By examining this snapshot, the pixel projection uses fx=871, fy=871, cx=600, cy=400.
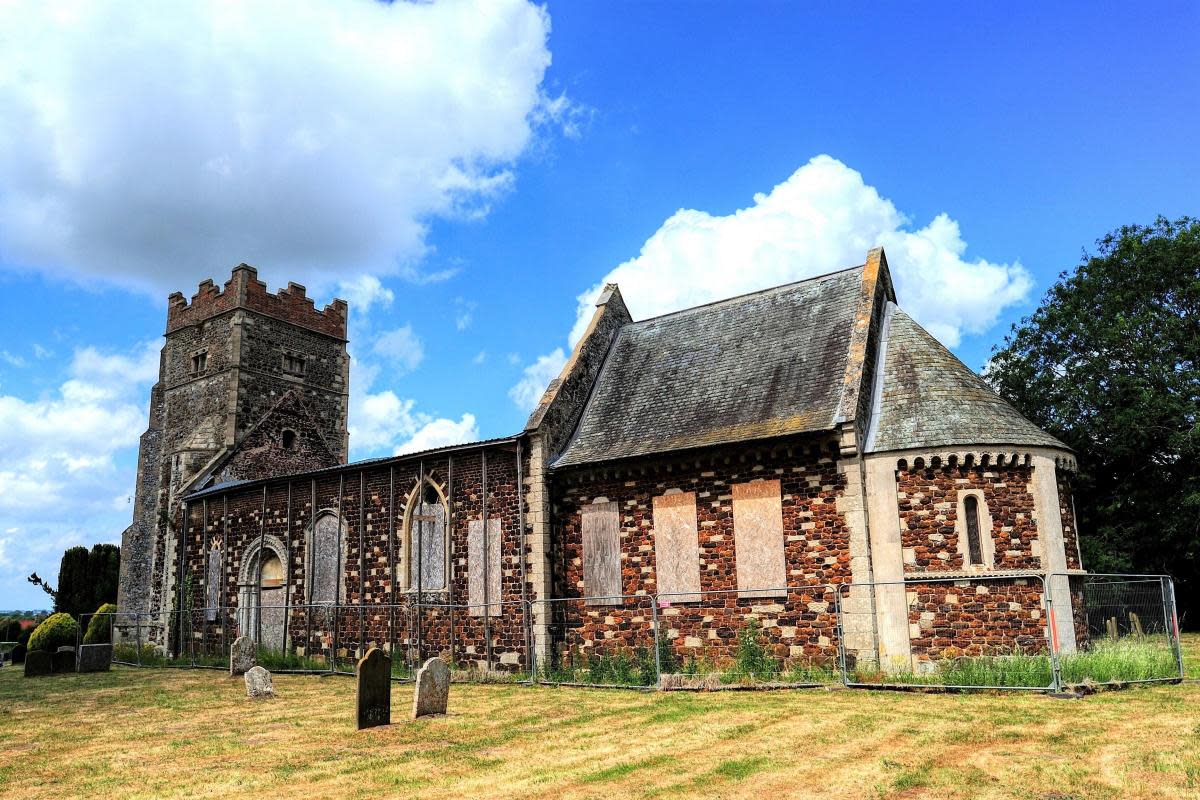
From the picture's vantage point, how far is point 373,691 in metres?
12.4

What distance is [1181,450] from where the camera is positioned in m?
28.1

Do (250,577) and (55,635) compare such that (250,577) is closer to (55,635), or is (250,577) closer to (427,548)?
(55,635)

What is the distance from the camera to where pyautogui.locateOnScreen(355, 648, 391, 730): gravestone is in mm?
12195

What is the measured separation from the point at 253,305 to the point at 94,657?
16537mm

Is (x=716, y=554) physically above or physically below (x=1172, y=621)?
above

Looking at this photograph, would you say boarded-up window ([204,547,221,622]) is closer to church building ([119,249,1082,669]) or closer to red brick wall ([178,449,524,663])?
church building ([119,249,1082,669])

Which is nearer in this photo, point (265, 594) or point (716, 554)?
point (716, 554)

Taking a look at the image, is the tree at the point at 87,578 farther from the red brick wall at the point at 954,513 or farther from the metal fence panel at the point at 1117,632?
the metal fence panel at the point at 1117,632

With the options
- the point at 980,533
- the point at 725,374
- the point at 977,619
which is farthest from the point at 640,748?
the point at 725,374

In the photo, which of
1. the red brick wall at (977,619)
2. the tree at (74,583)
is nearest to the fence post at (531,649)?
the red brick wall at (977,619)

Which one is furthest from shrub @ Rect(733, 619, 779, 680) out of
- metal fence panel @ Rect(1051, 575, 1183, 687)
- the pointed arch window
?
the pointed arch window

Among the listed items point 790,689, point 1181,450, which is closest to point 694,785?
point 790,689

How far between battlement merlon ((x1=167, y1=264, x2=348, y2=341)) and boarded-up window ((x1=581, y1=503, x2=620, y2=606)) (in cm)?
2237

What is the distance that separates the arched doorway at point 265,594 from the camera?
1019 inches
